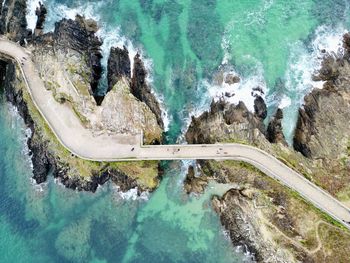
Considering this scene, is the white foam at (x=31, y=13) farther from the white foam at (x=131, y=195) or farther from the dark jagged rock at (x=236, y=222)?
the dark jagged rock at (x=236, y=222)

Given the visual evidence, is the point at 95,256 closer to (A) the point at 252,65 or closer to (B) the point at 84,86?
(B) the point at 84,86

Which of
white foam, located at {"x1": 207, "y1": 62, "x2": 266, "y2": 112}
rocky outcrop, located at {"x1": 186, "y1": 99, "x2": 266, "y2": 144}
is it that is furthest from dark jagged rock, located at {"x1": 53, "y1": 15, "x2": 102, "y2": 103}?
white foam, located at {"x1": 207, "y1": 62, "x2": 266, "y2": 112}

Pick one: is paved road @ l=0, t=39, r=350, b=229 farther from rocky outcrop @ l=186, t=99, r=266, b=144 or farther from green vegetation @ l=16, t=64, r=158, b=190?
rocky outcrop @ l=186, t=99, r=266, b=144

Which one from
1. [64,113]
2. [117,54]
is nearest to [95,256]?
[64,113]

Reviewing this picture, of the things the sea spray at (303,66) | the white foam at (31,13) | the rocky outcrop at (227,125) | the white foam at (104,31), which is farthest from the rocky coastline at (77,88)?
the sea spray at (303,66)

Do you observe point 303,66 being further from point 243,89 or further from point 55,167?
point 55,167
